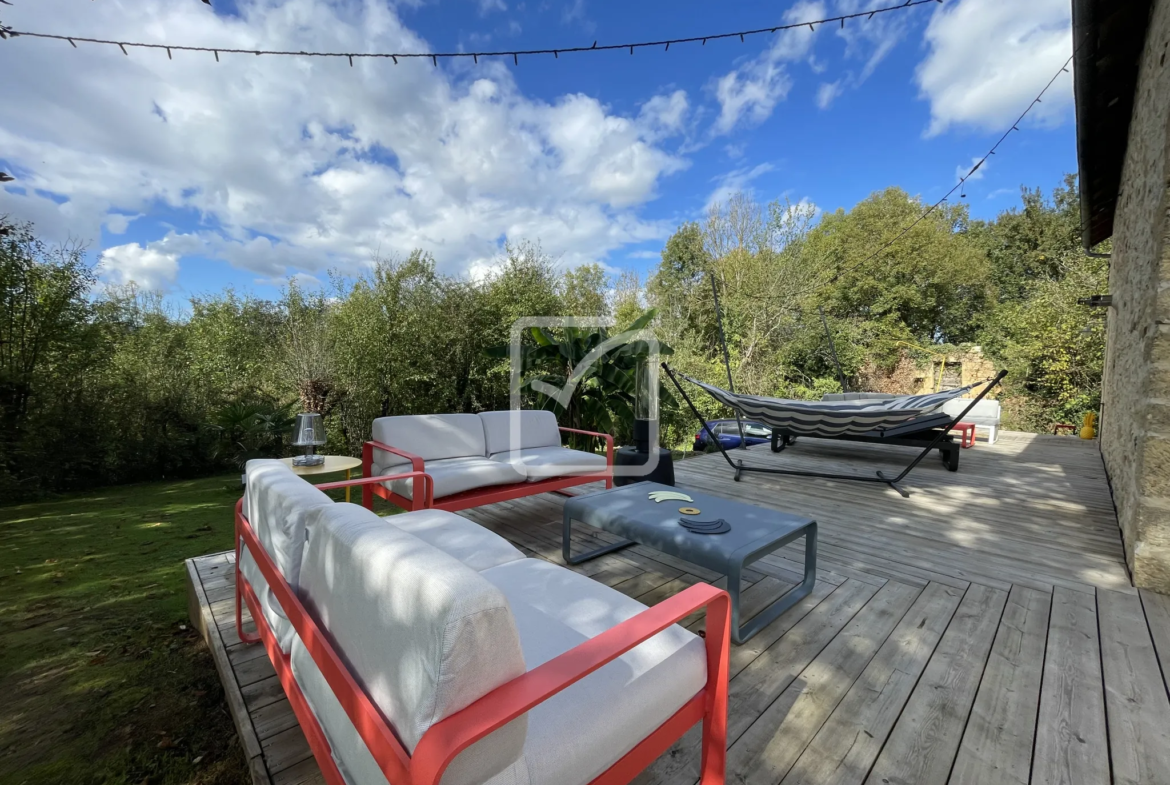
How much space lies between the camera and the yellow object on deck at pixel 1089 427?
765cm

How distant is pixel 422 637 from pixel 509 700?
18 cm

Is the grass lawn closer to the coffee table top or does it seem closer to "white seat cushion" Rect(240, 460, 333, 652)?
"white seat cushion" Rect(240, 460, 333, 652)

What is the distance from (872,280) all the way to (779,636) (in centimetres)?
1611

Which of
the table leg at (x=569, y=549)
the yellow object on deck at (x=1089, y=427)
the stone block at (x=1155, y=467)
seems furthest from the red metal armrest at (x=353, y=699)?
the yellow object on deck at (x=1089, y=427)

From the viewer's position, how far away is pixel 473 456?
12.9ft

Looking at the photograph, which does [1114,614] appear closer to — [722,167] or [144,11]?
[144,11]

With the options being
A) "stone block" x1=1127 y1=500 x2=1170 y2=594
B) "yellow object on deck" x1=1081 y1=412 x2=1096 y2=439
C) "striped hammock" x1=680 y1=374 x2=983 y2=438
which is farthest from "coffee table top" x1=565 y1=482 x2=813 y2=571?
"yellow object on deck" x1=1081 y1=412 x2=1096 y2=439

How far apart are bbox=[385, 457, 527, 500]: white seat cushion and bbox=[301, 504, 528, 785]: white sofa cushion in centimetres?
211

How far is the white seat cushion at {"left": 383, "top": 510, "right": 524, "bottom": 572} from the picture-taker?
1871mm

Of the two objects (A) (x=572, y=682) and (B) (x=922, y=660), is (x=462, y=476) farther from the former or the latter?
(B) (x=922, y=660)

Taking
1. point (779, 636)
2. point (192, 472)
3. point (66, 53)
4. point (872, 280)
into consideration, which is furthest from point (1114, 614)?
point (872, 280)

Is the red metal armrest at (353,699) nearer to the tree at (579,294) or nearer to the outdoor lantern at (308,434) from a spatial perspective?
the outdoor lantern at (308,434)

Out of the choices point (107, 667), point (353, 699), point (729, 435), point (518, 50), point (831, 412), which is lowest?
point (107, 667)

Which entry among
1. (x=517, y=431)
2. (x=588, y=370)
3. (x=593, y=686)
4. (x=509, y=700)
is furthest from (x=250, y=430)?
(x=509, y=700)
